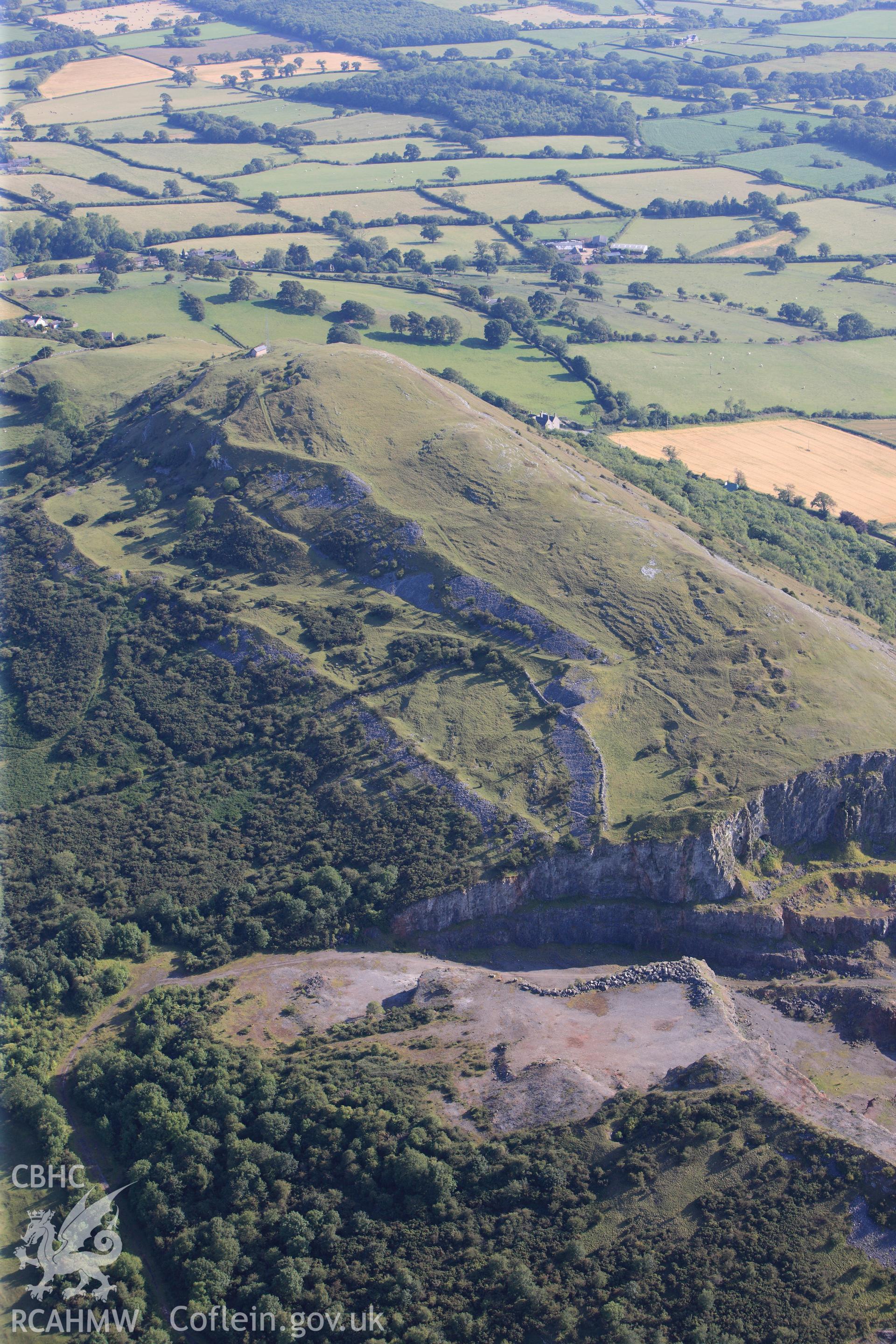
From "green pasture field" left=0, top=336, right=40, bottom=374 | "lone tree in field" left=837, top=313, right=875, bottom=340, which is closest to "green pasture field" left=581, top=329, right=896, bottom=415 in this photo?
"lone tree in field" left=837, top=313, right=875, bottom=340

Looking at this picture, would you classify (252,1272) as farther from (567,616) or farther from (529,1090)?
(567,616)

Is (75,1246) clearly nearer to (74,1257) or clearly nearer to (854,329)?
(74,1257)

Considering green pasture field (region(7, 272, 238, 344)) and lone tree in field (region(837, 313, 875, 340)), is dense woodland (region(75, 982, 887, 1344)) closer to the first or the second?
green pasture field (region(7, 272, 238, 344))

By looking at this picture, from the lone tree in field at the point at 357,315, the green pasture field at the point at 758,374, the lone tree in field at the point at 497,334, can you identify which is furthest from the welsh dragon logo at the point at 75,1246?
the lone tree in field at the point at 357,315

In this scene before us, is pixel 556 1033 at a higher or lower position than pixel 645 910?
lower

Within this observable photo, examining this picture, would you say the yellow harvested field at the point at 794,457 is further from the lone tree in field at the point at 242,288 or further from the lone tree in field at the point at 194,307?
the lone tree in field at the point at 194,307

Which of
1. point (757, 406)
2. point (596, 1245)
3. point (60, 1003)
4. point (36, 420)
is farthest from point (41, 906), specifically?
point (757, 406)

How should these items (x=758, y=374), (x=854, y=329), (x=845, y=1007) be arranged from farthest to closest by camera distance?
(x=854, y=329)
(x=758, y=374)
(x=845, y=1007)

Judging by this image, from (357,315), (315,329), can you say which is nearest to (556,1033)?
(315,329)
